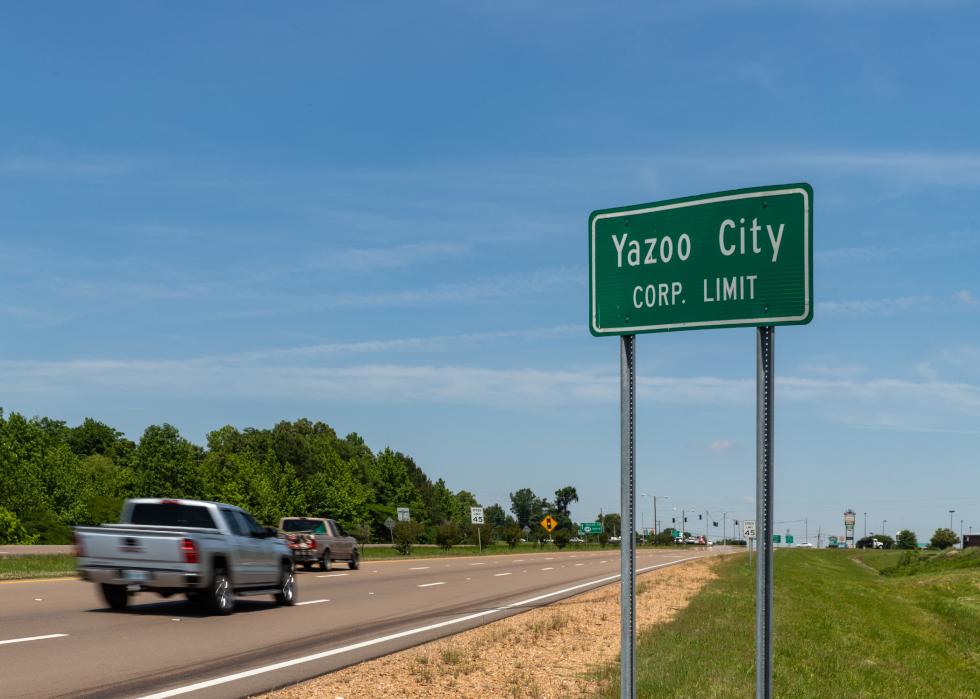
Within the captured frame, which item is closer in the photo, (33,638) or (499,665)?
(499,665)

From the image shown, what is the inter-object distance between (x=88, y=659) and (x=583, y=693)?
549 cm

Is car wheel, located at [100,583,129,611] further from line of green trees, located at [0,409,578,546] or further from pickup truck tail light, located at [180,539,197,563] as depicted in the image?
line of green trees, located at [0,409,578,546]

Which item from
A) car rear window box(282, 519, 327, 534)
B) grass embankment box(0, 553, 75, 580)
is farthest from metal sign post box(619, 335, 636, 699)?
car rear window box(282, 519, 327, 534)

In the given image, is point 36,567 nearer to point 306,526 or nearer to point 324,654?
point 306,526

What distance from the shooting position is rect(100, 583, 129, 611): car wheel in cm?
1791

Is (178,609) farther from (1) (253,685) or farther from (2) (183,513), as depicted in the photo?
(1) (253,685)

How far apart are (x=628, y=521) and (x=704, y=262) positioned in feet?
4.47

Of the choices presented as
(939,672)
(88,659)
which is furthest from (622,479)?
(939,672)

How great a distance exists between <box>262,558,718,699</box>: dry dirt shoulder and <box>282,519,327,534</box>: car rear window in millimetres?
17131

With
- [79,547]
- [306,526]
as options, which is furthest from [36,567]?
[79,547]

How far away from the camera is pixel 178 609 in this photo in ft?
61.5

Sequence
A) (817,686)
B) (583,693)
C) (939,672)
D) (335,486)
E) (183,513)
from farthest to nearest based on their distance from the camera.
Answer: (335,486), (183,513), (939,672), (817,686), (583,693)

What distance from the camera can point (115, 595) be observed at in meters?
17.9

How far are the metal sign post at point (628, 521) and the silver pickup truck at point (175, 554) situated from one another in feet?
43.1
